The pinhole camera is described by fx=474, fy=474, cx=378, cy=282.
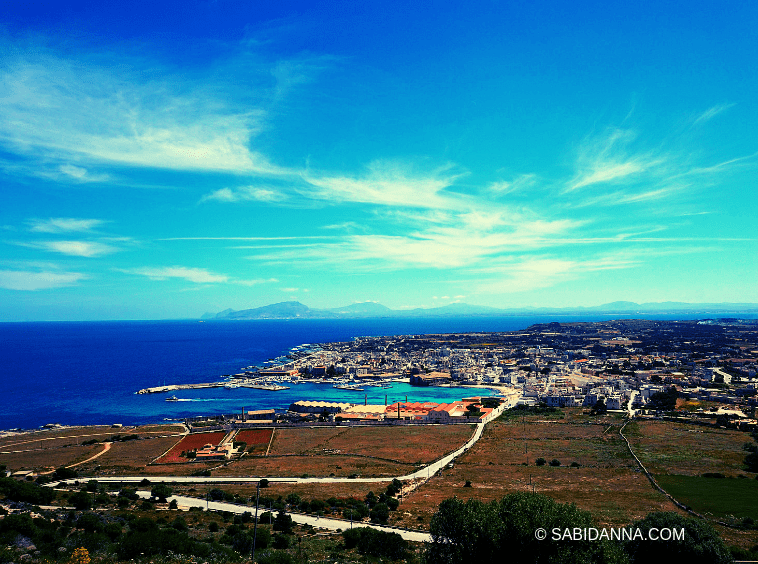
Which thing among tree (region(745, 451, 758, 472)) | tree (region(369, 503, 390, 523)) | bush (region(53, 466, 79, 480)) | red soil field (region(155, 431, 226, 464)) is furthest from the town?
tree (region(369, 503, 390, 523))

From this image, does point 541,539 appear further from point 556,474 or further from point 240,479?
point 240,479

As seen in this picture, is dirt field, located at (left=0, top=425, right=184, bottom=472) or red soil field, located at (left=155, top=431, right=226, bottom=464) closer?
dirt field, located at (left=0, top=425, right=184, bottom=472)

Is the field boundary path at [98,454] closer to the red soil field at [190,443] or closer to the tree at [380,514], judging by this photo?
the red soil field at [190,443]

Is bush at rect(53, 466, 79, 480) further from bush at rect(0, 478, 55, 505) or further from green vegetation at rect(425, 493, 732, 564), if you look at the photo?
green vegetation at rect(425, 493, 732, 564)

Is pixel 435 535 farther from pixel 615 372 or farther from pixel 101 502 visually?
pixel 615 372

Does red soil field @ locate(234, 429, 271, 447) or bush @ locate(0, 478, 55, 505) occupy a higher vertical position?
bush @ locate(0, 478, 55, 505)

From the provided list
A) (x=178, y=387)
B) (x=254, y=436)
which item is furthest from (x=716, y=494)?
(x=178, y=387)
